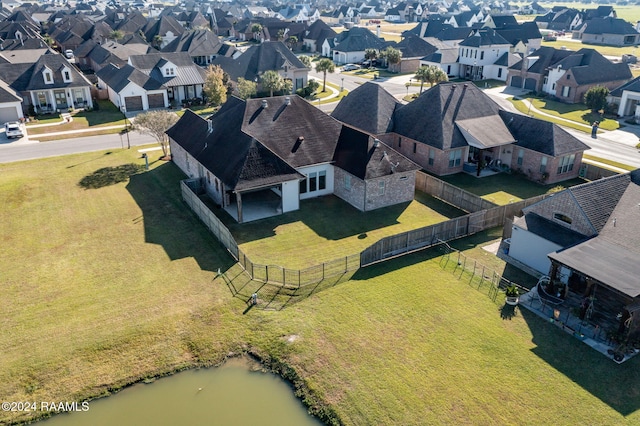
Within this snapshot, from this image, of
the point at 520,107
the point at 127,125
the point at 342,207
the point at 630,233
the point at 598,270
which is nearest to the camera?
the point at 598,270

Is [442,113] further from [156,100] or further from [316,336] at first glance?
[156,100]

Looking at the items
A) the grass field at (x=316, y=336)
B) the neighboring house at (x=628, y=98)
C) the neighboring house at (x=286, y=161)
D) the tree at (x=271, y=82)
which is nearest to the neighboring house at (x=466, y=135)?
the neighboring house at (x=286, y=161)

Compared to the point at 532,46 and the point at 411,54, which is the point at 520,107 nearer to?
the point at 411,54

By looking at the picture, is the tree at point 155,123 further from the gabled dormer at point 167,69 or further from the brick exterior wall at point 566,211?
the brick exterior wall at point 566,211

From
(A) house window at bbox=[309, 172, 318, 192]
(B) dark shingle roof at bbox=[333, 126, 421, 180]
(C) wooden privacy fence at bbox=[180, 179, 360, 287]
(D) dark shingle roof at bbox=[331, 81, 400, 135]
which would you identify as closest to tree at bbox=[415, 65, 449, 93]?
(D) dark shingle roof at bbox=[331, 81, 400, 135]

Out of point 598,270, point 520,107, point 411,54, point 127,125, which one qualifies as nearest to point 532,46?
point 411,54

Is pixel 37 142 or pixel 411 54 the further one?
pixel 411 54
